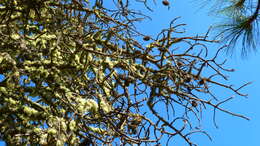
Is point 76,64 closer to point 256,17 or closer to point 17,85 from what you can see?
point 17,85

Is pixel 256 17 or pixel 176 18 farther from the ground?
pixel 256 17

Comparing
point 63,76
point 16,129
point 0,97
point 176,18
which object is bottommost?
point 16,129

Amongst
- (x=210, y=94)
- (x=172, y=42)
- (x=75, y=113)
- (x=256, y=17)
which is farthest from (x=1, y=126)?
(x=256, y=17)

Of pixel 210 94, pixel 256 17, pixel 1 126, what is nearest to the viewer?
pixel 1 126

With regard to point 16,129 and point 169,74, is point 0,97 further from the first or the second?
point 169,74

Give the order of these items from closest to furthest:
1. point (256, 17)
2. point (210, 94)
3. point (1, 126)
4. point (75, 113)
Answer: point (75, 113) → point (1, 126) → point (210, 94) → point (256, 17)

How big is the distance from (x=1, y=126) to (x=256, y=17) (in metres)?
2.27

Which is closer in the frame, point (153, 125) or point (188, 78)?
point (188, 78)

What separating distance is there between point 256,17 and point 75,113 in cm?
178

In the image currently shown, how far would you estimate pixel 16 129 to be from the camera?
7.75ft

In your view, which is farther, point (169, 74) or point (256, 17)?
point (256, 17)

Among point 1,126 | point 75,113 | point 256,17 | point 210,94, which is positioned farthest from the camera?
point 256,17

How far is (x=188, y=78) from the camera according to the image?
8.16 ft

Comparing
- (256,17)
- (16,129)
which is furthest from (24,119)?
(256,17)
